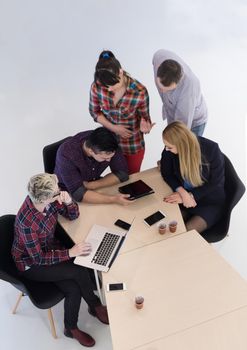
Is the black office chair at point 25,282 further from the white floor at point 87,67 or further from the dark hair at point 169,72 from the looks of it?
the dark hair at point 169,72

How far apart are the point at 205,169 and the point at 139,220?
0.68 metres

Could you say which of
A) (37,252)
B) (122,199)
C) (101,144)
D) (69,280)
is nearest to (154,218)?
(122,199)

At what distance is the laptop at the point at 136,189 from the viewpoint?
10.0 feet

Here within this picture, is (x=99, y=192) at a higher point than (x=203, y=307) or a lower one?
higher

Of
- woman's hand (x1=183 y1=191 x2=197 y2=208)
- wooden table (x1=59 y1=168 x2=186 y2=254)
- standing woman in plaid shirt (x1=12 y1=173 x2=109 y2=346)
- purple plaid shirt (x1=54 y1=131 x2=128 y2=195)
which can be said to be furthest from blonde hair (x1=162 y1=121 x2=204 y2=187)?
standing woman in plaid shirt (x1=12 y1=173 x2=109 y2=346)

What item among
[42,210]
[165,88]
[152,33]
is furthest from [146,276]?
[152,33]

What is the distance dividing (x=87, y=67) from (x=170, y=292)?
4.26 metres

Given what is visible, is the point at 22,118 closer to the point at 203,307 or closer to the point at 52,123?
the point at 52,123

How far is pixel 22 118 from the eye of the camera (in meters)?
5.12

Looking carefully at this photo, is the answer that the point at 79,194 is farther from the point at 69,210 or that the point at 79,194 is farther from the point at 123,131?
the point at 123,131

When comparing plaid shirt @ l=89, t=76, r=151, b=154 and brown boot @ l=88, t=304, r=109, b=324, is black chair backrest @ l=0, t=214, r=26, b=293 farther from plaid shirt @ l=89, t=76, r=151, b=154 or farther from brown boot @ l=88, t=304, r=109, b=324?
plaid shirt @ l=89, t=76, r=151, b=154

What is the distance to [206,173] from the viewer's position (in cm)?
303

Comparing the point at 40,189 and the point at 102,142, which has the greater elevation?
the point at 102,142

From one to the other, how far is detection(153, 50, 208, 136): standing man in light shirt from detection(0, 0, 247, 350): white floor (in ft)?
4.25
